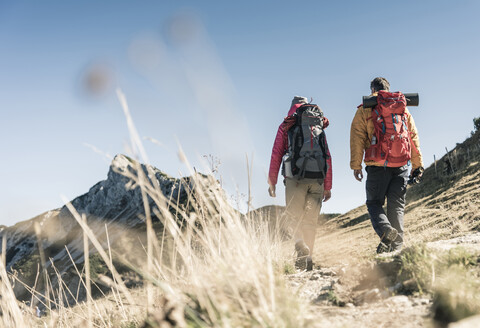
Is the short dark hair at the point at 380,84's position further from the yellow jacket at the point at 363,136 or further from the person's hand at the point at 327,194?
the person's hand at the point at 327,194

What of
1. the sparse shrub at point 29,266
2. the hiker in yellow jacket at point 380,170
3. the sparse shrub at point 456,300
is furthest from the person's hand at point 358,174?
the sparse shrub at point 29,266

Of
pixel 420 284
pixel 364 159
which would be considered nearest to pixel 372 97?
pixel 364 159

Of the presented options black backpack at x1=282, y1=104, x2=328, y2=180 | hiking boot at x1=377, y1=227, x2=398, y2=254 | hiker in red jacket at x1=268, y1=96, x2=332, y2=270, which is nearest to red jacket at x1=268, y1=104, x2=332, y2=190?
hiker in red jacket at x1=268, y1=96, x2=332, y2=270

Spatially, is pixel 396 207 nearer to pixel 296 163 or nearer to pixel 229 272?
pixel 296 163

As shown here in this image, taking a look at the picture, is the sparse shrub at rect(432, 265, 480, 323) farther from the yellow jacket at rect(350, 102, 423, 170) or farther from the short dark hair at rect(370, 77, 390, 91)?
the short dark hair at rect(370, 77, 390, 91)

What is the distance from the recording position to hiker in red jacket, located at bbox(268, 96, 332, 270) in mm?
4211

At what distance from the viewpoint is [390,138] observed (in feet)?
13.1

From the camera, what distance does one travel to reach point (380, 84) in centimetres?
428

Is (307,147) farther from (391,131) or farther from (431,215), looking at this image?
(431,215)

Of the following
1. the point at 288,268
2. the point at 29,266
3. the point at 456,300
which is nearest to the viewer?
the point at 456,300

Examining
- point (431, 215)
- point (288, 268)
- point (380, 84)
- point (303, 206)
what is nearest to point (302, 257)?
point (288, 268)

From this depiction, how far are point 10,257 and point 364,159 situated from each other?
2676 cm

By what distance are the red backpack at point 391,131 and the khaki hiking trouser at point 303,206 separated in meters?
0.82

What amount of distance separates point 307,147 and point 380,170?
0.89m
